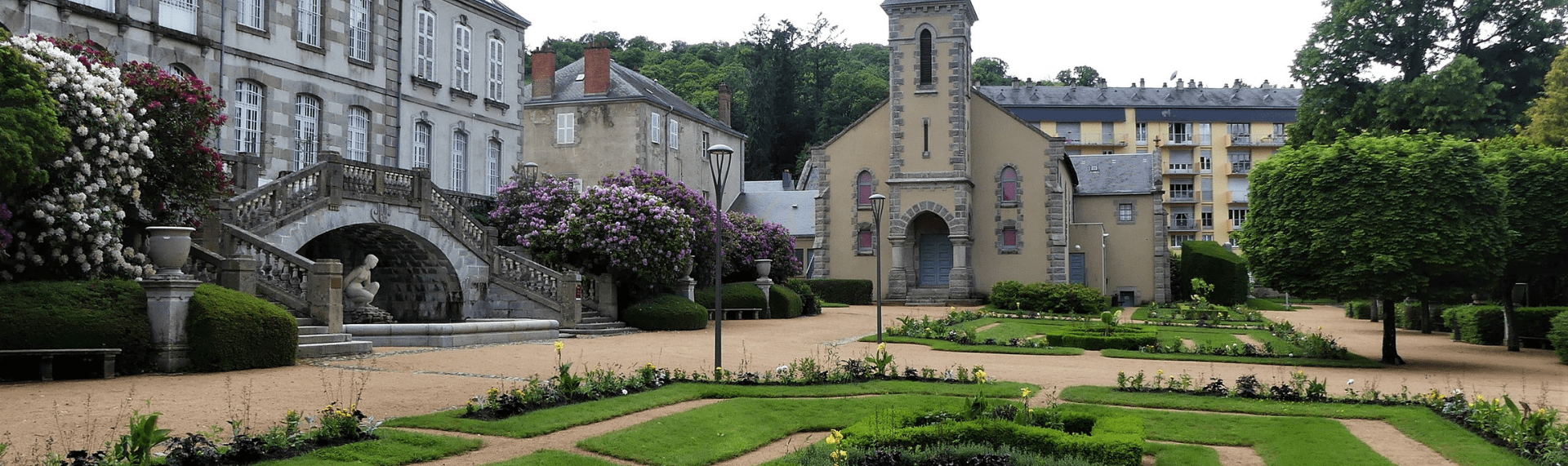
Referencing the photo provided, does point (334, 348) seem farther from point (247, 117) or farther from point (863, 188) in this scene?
point (863, 188)

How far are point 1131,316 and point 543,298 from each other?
2073cm

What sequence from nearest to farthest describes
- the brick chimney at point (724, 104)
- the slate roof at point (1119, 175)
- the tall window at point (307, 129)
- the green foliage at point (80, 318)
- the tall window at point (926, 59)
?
the green foliage at point (80, 318) → the tall window at point (307, 129) → the tall window at point (926, 59) → the slate roof at point (1119, 175) → the brick chimney at point (724, 104)

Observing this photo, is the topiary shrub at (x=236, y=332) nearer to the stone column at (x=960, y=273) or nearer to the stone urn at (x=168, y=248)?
the stone urn at (x=168, y=248)

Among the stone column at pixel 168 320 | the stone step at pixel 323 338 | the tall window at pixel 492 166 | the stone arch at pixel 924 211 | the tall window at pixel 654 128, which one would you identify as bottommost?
the stone step at pixel 323 338

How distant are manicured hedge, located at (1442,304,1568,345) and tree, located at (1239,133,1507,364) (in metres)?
4.77

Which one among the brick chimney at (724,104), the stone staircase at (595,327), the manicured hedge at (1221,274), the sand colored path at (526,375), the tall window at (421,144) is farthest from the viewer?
the brick chimney at (724,104)

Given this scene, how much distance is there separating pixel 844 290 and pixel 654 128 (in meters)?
12.0

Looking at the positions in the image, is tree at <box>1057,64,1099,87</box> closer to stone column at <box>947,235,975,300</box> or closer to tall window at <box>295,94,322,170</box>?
stone column at <box>947,235,975,300</box>

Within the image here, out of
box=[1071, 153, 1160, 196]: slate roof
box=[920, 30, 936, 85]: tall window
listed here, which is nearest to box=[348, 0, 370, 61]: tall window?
box=[920, 30, 936, 85]: tall window

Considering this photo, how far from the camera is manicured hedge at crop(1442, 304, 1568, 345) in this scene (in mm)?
23719

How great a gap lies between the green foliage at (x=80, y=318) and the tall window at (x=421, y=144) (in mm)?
15028

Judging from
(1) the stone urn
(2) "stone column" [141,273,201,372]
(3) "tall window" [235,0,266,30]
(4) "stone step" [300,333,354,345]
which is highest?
(3) "tall window" [235,0,266,30]

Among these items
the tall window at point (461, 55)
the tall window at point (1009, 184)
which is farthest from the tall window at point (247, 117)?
the tall window at point (1009, 184)

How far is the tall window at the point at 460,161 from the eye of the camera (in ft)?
101
